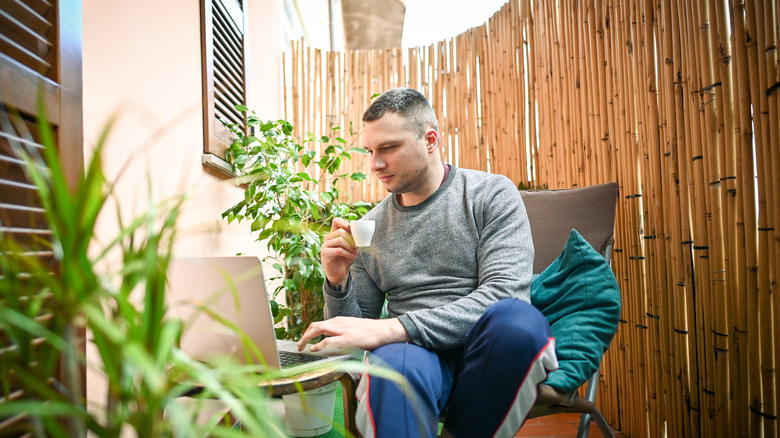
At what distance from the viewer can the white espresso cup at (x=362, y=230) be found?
3.94 ft

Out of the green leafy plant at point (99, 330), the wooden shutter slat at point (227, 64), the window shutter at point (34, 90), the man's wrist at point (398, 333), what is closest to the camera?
the green leafy plant at point (99, 330)

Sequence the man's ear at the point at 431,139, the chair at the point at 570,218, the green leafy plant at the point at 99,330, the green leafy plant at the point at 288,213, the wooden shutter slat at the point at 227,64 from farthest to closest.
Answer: the wooden shutter slat at the point at 227,64
the green leafy plant at the point at 288,213
the chair at the point at 570,218
the man's ear at the point at 431,139
the green leafy plant at the point at 99,330

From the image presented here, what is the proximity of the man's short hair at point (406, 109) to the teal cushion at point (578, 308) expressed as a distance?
1.92ft

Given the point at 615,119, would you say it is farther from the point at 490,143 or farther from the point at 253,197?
the point at 253,197

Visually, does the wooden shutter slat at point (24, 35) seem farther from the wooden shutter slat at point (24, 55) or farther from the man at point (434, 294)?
the man at point (434, 294)

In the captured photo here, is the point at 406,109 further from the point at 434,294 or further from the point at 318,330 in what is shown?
the point at 318,330

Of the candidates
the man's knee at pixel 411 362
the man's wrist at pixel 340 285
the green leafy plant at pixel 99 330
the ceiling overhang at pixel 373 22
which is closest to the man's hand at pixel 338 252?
the man's wrist at pixel 340 285

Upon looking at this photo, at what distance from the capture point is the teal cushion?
1.14 metres

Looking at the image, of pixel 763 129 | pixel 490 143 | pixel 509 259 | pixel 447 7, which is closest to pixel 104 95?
pixel 509 259

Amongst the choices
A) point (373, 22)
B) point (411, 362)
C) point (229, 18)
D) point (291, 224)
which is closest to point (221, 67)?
point (229, 18)

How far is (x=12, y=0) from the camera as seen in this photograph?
0.80 metres

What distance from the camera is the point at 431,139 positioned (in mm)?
1554

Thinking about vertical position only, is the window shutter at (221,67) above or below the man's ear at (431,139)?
above

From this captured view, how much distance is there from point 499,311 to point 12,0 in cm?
110
